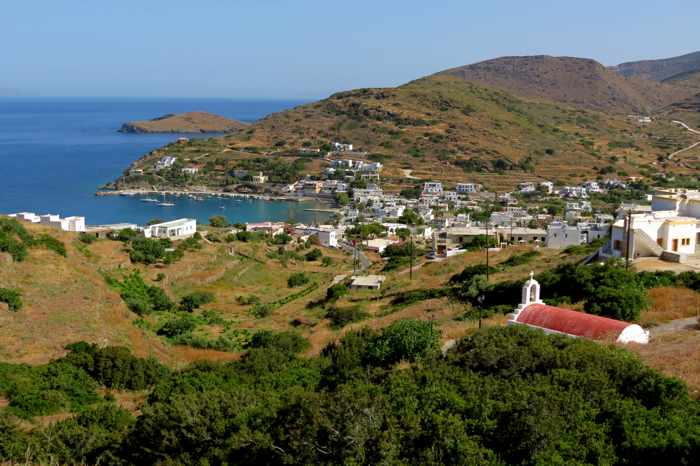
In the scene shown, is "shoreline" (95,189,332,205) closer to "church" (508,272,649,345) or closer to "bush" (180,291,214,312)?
"bush" (180,291,214,312)

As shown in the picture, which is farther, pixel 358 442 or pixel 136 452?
pixel 136 452

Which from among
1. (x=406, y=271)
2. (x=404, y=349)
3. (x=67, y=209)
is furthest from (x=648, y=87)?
(x=404, y=349)

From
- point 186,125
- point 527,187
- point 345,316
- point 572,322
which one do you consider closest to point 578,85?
point 186,125

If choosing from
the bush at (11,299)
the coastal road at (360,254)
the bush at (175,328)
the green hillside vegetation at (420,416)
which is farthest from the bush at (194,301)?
the green hillside vegetation at (420,416)

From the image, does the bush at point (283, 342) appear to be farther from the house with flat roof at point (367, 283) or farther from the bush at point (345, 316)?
the house with flat roof at point (367, 283)

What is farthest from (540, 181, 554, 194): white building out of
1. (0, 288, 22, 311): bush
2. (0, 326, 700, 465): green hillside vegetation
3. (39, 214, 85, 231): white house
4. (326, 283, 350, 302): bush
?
Answer: (0, 326, 700, 465): green hillside vegetation

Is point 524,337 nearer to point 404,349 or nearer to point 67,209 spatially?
point 404,349
